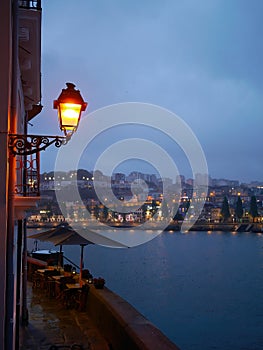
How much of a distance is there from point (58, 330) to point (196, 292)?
2737cm

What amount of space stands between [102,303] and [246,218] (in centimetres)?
13271

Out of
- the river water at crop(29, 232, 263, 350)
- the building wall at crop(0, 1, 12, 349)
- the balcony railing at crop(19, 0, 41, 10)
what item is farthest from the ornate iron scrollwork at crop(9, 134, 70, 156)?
the river water at crop(29, 232, 263, 350)

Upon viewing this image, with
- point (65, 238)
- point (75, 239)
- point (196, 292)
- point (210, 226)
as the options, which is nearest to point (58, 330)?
point (75, 239)

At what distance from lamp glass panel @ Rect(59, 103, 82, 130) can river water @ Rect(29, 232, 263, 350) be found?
726 inches

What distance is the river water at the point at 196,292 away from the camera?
22.8 metres

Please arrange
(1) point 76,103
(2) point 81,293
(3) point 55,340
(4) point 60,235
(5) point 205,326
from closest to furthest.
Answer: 1. (1) point 76,103
2. (3) point 55,340
3. (2) point 81,293
4. (4) point 60,235
5. (5) point 205,326

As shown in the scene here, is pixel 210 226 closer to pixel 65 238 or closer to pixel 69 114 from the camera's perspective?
pixel 65 238

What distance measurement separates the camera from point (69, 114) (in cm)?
408

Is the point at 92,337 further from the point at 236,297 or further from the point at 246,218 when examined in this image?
the point at 246,218

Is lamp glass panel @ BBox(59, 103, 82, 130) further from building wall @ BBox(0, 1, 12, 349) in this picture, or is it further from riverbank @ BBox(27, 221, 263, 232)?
riverbank @ BBox(27, 221, 263, 232)

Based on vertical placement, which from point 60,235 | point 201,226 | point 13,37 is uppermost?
point 13,37

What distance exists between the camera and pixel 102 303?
24.5ft

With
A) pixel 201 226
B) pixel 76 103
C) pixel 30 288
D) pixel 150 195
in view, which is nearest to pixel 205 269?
pixel 30 288

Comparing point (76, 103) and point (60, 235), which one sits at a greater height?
point (76, 103)
